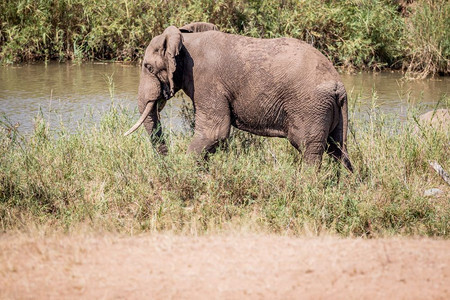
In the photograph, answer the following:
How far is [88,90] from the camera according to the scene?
12500 millimetres

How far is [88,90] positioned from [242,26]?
406 cm

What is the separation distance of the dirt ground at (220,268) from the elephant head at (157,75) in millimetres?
2595

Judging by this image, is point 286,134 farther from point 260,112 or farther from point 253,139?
point 253,139

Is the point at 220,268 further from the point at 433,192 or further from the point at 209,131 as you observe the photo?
the point at 433,192

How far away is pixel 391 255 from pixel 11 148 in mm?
4653

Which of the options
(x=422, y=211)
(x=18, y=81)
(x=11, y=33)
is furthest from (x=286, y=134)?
(x=11, y=33)

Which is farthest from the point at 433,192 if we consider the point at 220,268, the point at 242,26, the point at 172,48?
the point at 242,26

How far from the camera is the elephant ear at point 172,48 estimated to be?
695cm

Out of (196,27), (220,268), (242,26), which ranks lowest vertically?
(220,268)

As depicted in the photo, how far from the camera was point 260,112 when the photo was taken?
7027 mm

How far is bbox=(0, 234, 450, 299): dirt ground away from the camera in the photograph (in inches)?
162

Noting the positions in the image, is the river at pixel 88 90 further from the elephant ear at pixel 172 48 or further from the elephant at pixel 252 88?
the elephant ear at pixel 172 48

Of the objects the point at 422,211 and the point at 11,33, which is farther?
the point at 11,33

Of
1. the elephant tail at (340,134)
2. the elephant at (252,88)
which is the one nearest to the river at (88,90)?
the elephant at (252,88)
